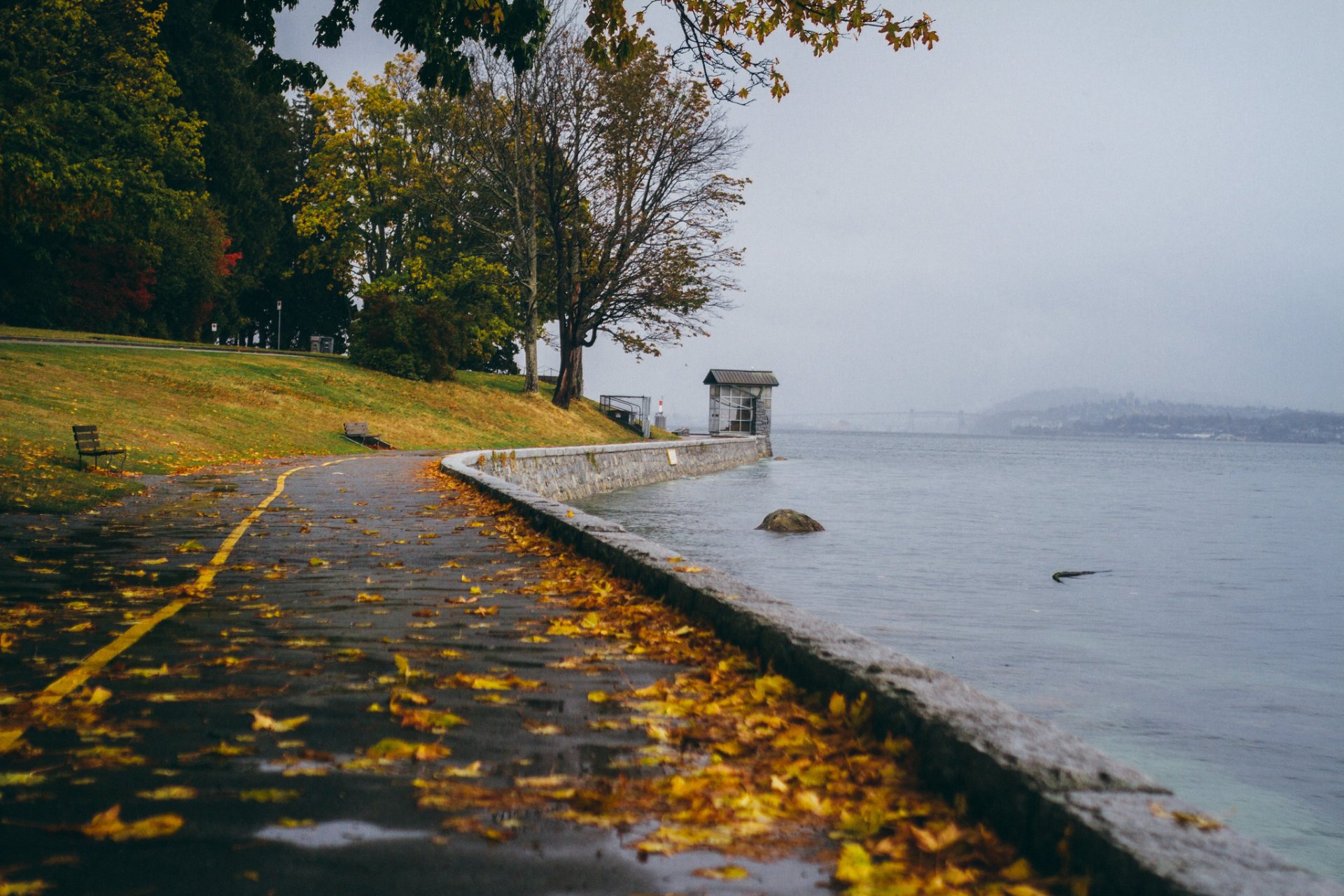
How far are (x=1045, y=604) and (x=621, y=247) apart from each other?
34.5 m

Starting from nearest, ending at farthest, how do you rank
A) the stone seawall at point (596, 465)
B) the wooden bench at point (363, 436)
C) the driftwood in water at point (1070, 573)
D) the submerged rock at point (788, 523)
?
the driftwood in water at point (1070, 573)
the submerged rock at point (788, 523)
the stone seawall at point (596, 465)
the wooden bench at point (363, 436)

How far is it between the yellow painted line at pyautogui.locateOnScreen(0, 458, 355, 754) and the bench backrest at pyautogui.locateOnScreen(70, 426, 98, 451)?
27.0ft

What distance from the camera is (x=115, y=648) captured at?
5047 mm

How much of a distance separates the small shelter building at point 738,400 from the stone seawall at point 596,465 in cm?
1270

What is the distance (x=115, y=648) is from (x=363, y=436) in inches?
1100

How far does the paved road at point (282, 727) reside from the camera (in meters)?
2.60

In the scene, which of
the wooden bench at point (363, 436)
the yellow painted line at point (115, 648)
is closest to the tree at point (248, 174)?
the wooden bench at point (363, 436)

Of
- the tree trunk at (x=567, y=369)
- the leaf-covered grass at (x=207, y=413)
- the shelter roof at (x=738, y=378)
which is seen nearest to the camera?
the leaf-covered grass at (x=207, y=413)

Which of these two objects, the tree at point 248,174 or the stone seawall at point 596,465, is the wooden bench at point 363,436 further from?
the tree at point 248,174

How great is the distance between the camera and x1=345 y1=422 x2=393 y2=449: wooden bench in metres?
32.0

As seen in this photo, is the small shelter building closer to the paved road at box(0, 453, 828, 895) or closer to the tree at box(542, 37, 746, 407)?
the tree at box(542, 37, 746, 407)

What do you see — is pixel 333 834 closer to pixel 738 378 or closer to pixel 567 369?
pixel 567 369

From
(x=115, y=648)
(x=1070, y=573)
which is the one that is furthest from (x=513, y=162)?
(x=115, y=648)

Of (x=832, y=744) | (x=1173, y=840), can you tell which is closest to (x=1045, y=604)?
(x=832, y=744)
